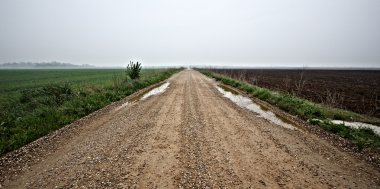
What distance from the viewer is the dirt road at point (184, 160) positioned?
5055 mm

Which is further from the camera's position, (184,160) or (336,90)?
(336,90)

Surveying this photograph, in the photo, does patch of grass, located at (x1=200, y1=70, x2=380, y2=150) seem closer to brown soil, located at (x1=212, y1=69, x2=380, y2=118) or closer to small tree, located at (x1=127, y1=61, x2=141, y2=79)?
brown soil, located at (x1=212, y1=69, x2=380, y2=118)

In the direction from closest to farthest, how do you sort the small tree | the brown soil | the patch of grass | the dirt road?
the dirt road
the patch of grass
the brown soil
the small tree

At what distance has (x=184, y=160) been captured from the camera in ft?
19.9

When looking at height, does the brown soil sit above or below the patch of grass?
below

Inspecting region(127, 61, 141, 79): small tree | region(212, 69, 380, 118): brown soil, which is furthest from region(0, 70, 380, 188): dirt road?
region(127, 61, 141, 79): small tree

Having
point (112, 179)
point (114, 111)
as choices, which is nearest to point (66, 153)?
point (112, 179)

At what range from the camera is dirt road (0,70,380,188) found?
5055mm

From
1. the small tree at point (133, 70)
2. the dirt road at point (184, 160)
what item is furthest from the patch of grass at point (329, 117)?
the small tree at point (133, 70)

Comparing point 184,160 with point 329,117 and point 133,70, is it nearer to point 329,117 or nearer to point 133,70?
point 329,117

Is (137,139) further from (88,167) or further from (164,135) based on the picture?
(88,167)

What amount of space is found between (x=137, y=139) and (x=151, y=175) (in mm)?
2595

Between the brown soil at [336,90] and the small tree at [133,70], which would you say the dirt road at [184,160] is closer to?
the brown soil at [336,90]

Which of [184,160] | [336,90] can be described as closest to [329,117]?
[184,160]
